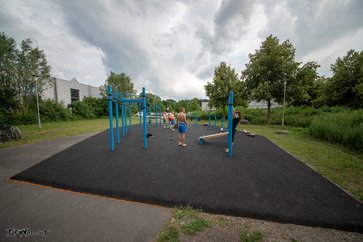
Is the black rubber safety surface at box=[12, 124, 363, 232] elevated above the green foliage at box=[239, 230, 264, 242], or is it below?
above

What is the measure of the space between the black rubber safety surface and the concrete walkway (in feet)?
0.88

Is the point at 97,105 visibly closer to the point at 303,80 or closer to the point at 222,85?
the point at 222,85

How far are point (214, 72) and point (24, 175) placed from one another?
20.5 meters

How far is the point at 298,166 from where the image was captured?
437 centimetres

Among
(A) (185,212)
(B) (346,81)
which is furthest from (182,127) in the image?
(B) (346,81)

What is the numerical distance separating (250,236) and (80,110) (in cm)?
3183

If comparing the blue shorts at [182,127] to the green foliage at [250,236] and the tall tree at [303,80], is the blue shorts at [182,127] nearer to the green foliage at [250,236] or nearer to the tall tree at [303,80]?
the green foliage at [250,236]

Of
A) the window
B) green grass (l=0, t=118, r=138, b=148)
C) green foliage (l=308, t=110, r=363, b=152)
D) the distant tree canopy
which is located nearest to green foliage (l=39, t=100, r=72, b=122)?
the distant tree canopy

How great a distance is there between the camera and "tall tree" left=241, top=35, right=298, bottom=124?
44.1ft

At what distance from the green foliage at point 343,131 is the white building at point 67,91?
112 ft

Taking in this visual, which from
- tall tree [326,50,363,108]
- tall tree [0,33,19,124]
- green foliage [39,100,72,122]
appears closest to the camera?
tall tree [326,50,363,108]

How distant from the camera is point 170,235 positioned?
195cm

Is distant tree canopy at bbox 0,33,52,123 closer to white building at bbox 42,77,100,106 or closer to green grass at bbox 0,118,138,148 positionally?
green grass at bbox 0,118,138,148

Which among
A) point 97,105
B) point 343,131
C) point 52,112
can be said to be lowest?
point 343,131
